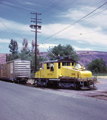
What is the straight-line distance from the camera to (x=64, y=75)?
17.8 m

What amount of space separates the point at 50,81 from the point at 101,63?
7946cm

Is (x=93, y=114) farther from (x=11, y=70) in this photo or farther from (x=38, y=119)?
(x=11, y=70)

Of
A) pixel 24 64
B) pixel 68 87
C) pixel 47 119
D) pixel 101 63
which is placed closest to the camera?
pixel 47 119

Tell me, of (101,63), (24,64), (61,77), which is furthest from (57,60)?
(101,63)

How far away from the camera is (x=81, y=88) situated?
15.8m

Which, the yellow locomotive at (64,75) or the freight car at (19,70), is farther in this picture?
the freight car at (19,70)

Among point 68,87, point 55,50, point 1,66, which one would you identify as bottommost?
point 68,87

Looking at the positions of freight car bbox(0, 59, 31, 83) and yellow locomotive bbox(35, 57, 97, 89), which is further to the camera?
freight car bbox(0, 59, 31, 83)

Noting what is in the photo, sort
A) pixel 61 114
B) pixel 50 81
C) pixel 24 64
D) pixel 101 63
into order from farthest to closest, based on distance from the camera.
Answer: pixel 101 63
pixel 24 64
pixel 50 81
pixel 61 114

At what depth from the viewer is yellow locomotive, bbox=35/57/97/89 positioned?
1645cm

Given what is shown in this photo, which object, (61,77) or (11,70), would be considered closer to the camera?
(61,77)

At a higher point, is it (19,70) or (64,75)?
(19,70)

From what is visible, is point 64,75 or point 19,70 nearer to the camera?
point 64,75

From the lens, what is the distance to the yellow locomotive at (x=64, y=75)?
16.5 meters
